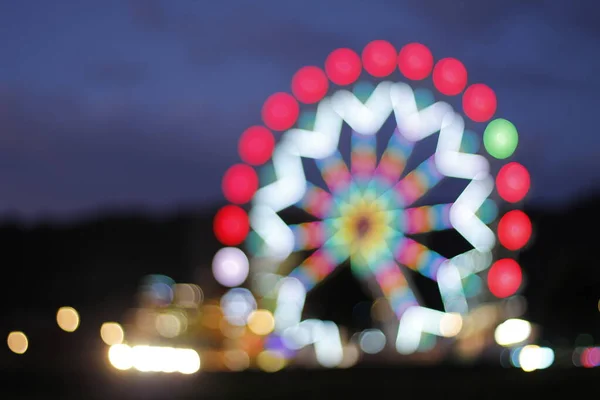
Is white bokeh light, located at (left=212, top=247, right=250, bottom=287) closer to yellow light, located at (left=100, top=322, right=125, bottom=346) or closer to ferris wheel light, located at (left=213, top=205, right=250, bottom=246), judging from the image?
ferris wheel light, located at (left=213, top=205, right=250, bottom=246)

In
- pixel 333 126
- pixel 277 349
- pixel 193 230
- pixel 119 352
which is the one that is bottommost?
pixel 119 352

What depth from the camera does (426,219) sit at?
18.8 m

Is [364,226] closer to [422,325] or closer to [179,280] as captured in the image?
[422,325]

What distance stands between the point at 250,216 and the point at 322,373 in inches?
485

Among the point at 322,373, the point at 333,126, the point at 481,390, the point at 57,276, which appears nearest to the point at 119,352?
the point at 333,126

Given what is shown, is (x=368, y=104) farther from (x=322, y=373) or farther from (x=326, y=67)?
(x=322, y=373)

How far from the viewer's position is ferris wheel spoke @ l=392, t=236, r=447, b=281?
18.6 meters

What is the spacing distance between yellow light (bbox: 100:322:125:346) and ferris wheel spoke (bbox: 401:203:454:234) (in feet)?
17.3

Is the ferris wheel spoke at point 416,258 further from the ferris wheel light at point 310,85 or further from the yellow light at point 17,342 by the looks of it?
the yellow light at point 17,342

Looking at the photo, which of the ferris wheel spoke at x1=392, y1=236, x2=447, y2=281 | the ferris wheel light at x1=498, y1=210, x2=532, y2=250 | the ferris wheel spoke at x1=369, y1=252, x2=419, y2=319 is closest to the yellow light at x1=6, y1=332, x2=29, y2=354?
the ferris wheel spoke at x1=369, y1=252, x2=419, y2=319

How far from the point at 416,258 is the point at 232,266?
11.1 ft

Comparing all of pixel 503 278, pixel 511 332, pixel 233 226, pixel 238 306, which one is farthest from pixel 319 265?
pixel 511 332

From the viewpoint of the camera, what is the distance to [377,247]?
60.5 ft

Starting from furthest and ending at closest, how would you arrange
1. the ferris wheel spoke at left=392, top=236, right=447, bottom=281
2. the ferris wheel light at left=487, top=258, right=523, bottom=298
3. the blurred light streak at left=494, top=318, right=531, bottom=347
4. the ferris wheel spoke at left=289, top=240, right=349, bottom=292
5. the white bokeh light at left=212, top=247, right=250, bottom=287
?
the white bokeh light at left=212, top=247, right=250, bottom=287 → the ferris wheel spoke at left=289, top=240, right=349, bottom=292 → the ferris wheel spoke at left=392, top=236, right=447, bottom=281 → the ferris wheel light at left=487, top=258, right=523, bottom=298 → the blurred light streak at left=494, top=318, right=531, bottom=347
